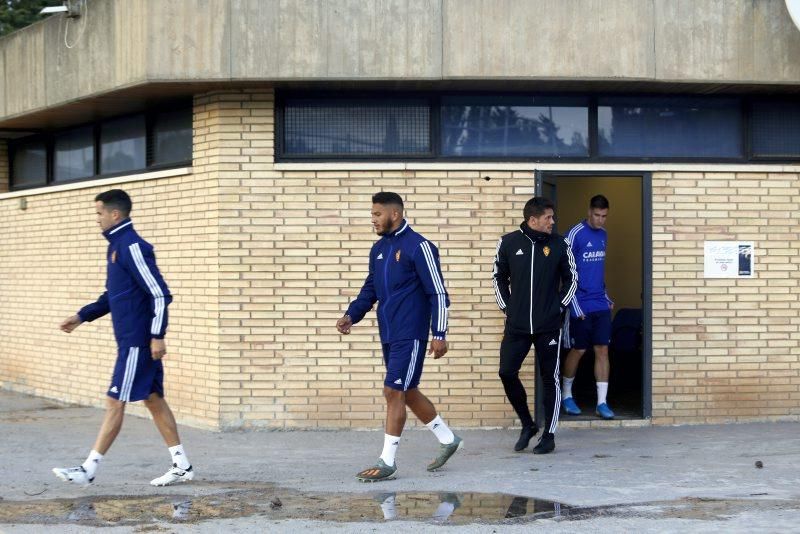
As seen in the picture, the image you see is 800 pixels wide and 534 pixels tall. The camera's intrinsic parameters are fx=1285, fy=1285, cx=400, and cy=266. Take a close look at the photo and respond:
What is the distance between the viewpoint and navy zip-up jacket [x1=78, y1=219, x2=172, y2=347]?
8383 millimetres

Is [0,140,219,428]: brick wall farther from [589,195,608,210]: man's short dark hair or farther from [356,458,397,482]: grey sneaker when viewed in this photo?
[589,195,608,210]: man's short dark hair

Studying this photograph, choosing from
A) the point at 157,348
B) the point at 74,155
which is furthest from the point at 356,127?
the point at 74,155

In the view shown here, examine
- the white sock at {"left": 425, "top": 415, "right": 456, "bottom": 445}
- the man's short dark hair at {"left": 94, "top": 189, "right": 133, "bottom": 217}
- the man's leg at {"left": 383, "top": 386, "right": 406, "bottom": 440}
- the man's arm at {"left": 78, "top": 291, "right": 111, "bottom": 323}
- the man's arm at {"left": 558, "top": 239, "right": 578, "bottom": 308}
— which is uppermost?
the man's short dark hair at {"left": 94, "top": 189, "right": 133, "bottom": 217}

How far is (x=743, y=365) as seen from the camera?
11.4m

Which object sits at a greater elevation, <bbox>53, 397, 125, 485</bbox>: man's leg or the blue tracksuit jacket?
the blue tracksuit jacket

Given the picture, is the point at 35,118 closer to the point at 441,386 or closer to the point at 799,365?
the point at 441,386

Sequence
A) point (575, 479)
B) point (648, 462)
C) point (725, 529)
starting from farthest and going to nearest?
point (648, 462) < point (575, 479) < point (725, 529)

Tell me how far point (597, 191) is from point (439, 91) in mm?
5085

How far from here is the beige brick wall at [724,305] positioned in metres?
11.4

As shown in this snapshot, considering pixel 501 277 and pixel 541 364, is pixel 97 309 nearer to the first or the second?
pixel 501 277

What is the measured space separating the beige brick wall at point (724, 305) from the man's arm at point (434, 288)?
3328 millimetres

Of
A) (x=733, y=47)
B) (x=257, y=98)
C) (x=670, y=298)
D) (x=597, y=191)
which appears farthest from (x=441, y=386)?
(x=597, y=191)

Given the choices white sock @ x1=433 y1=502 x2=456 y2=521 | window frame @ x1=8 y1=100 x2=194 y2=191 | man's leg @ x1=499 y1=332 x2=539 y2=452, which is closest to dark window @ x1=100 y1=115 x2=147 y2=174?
window frame @ x1=8 y1=100 x2=194 y2=191

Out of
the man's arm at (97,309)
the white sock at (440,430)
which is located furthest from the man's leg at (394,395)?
the man's arm at (97,309)
